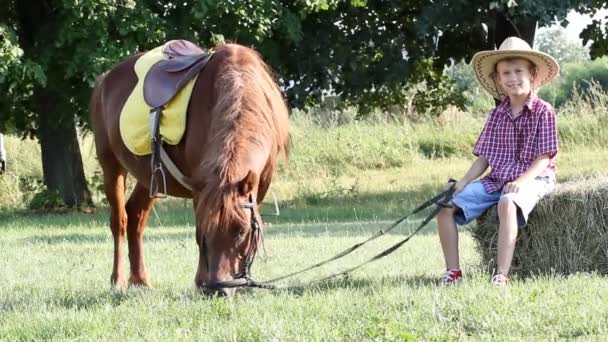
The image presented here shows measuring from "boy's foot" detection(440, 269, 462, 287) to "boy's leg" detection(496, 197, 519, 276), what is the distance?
10.7 inches

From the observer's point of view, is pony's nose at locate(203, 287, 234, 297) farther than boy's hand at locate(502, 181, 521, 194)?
No

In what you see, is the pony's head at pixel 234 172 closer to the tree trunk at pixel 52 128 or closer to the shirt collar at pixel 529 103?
the shirt collar at pixel 529 103

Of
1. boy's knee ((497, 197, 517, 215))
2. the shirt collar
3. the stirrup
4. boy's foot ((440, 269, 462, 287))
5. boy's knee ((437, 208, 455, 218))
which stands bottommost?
boy's foot ((440, 269, 462, 287))

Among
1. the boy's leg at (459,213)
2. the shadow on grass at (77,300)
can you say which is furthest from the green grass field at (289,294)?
the boy's leg at (459,213)

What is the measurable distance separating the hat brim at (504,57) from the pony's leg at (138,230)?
2.96 meters

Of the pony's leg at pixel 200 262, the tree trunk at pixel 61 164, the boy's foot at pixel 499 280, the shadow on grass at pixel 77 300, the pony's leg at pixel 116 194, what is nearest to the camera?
the pony's leg at pixel 200 262

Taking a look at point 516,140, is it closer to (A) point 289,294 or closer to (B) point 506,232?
(B) point 506,232

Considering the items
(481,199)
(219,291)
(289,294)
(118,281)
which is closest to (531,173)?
(481,199)

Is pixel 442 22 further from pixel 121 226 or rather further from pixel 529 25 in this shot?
pixel 121 226

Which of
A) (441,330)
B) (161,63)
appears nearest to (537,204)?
(441,330)

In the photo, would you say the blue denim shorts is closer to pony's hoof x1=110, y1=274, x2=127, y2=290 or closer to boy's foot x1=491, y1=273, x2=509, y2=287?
boy's foot x1=491, y1=273, x2=509, y2=287

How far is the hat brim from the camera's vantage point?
22.6ft

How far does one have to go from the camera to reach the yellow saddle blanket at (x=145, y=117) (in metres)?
6.88

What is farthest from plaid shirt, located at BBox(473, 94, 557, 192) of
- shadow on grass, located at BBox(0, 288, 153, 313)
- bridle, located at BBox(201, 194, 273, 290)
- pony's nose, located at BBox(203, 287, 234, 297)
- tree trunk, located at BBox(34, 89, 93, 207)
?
tree trunk, located at BBox(34, 89, 93, 207)
